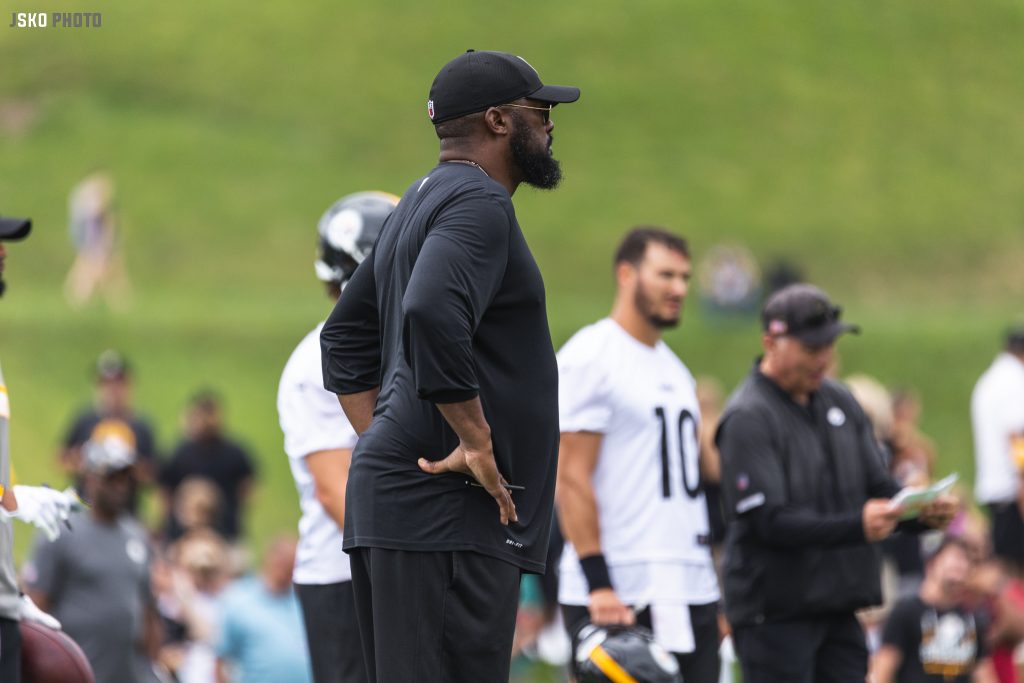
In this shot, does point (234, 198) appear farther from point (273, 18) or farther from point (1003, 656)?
point (1003, 656)

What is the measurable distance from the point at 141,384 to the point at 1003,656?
23.6m

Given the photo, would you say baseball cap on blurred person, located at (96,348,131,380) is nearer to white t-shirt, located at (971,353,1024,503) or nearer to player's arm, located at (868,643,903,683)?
white t-shirt, located at (971,353,1024,503)

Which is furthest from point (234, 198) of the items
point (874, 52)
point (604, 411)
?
point (604, 411)

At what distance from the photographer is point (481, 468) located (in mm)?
4516

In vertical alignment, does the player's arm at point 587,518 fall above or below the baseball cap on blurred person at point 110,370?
below

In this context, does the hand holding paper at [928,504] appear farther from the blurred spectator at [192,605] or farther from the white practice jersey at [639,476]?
the blurred spectator at [192,605]

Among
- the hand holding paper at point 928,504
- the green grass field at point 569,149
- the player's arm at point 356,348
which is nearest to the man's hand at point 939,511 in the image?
the hand holding paper at point 928,504

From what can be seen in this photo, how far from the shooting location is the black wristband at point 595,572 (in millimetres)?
6977

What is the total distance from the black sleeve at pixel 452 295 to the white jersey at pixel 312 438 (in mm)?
1828

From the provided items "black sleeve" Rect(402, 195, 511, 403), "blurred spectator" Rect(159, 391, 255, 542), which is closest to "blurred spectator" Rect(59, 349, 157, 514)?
"blurred spectator" Rect(159, 391, 255, 542)

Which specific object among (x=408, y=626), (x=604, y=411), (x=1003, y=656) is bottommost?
(x=1003, y=656)

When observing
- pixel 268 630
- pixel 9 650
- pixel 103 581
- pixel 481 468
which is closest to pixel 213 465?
pixel 268 630

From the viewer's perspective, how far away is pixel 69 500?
6.12 metres

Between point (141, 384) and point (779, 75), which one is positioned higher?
point (779, 75)
